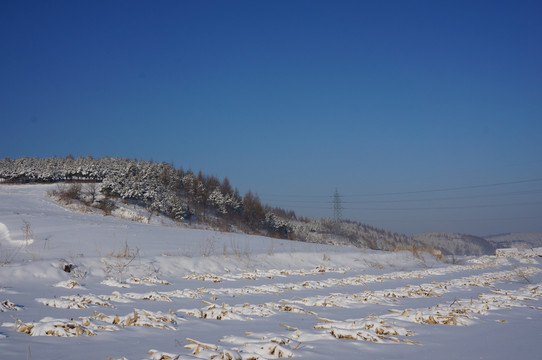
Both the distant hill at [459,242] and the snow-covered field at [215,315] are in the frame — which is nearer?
the snow-covered field at [215,315]

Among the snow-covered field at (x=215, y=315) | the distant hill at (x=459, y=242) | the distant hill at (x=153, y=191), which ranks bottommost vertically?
the distant hill at (x=459, y=242)

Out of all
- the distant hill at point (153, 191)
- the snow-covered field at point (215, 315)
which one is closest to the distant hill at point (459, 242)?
the distant hill at point (153, 191)

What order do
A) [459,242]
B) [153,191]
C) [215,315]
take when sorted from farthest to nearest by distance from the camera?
[459,242] < [153,191] < [215,315]

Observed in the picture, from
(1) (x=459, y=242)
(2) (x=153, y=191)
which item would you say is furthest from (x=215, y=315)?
(1) (x=459, y=242)

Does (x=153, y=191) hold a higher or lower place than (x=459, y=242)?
higher

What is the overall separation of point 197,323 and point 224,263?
609 cm

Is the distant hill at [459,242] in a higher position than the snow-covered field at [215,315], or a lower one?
lower

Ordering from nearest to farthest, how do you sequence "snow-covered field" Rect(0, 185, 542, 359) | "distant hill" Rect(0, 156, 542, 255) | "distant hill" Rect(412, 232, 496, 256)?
"snow-covered field" Rect(0, 185, 542, 359) < "distant hill" Rect(0, 156, 542, 255) < "distant hill" Rect(412, 232, 496, 256)

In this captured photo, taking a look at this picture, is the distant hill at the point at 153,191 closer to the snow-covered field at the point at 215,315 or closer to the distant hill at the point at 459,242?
the snow-covered field at the point at 215,315

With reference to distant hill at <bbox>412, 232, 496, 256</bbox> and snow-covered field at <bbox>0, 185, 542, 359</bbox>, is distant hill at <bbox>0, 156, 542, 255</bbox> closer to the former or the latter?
snow-covered field at <bbox>0, 185, 542, 359</bbox>

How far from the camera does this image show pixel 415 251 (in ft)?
52.9

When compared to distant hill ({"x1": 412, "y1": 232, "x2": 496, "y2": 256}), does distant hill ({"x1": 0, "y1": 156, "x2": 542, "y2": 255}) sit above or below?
above

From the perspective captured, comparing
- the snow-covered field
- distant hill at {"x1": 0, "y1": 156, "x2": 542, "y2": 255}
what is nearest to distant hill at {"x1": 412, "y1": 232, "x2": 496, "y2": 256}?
distant hill at {"x1": 0, "y1": 156, "x2": 542, "y2": 255}

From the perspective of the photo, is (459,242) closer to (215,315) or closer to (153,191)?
(153,191)
